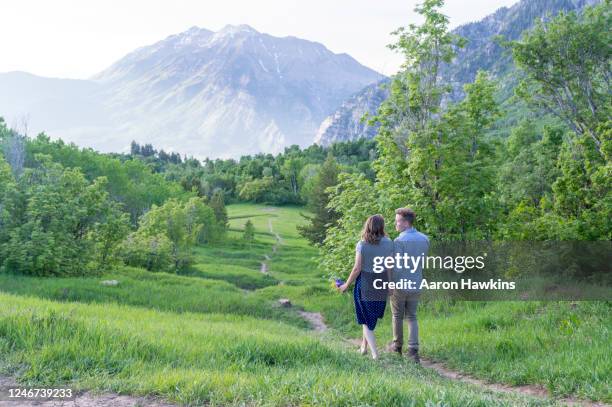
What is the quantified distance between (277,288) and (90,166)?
2247 inches

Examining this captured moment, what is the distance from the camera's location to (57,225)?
22.7 m

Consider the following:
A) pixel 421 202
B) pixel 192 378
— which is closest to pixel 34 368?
pixel 192 378

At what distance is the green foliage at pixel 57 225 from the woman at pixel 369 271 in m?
16.4

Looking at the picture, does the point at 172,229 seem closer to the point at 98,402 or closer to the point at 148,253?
the point at 148,253

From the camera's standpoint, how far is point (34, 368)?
617 cm

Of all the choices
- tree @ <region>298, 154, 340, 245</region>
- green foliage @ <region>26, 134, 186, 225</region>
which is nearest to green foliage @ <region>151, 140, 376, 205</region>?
green foliage @ <region>26, 134, 186, 225</region>

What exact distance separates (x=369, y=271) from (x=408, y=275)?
883 millimetres

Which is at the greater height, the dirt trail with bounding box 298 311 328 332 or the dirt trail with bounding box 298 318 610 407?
the dirt trail with bounding box 298 318 610 407

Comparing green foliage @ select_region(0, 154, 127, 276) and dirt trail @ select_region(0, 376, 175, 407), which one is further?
green foliage @ select_region(0, 154, 127, 276)

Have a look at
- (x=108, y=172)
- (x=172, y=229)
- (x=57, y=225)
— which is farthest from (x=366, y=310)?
(x=108, y=172)

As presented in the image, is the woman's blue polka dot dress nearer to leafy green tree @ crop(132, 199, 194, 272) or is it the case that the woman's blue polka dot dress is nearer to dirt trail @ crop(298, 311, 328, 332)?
dirt trail @ crop(298, 311, 328, 332)

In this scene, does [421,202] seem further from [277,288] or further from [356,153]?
[356,153]

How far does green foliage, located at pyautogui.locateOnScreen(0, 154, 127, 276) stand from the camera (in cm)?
2106

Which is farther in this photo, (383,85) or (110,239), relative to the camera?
(110,239)
